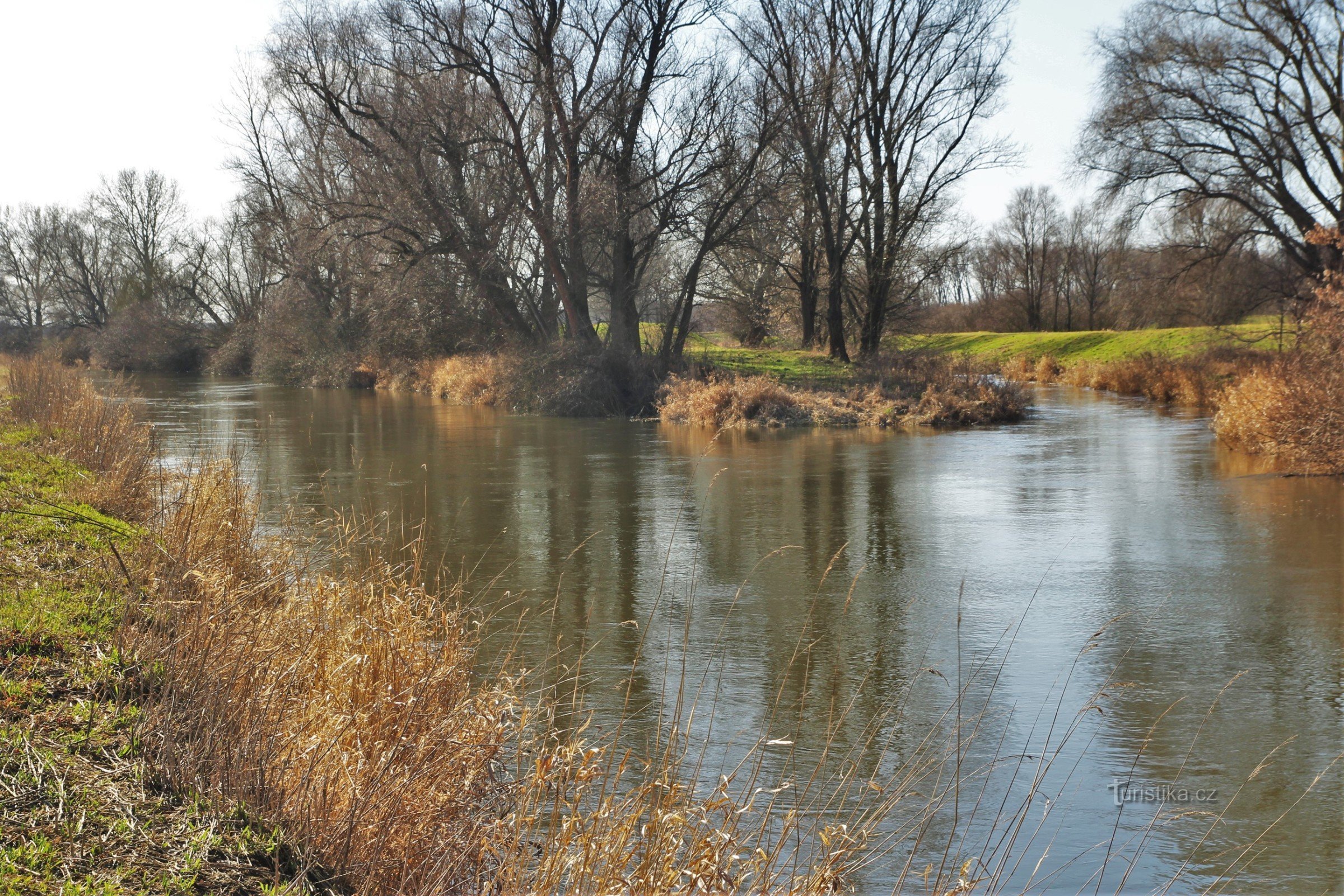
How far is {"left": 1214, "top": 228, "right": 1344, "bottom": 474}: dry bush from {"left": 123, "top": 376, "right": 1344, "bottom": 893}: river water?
2.03 feet

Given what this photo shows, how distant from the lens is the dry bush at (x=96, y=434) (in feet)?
29.8

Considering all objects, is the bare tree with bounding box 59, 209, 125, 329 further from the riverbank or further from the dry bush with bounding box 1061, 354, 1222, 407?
the dry bush with bounding box 1061, 354, 1222, 407

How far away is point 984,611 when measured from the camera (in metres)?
8.78

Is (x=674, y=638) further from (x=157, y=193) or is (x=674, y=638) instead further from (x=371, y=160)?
(x=157, y=193)

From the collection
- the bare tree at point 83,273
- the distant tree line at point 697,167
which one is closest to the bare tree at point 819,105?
the distant tree line at point 697,167

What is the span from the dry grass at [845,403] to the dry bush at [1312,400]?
7695 millimetres

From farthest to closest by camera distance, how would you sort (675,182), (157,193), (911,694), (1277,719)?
1. (157,193)
2. (675,182)
3. (911,694)
4. (1277,719)

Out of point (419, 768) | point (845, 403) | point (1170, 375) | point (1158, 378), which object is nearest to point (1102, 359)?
point (1158, 378)

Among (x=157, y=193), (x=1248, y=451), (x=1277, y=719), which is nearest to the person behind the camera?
(x=1277, y=719)

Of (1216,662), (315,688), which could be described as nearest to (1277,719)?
(1216,662)

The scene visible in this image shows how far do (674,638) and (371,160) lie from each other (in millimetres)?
Result: 23089

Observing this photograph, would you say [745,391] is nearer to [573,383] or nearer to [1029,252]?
[573,383]

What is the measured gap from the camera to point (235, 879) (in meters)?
3.37

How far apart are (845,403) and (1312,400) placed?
11191 mm
